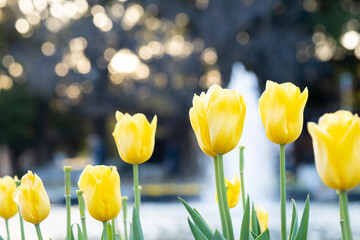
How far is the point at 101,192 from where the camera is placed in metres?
1.36

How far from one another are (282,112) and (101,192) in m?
0.44

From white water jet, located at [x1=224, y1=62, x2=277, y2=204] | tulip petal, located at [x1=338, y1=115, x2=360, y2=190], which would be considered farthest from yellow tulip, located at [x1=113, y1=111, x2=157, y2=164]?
white water jet, located at [x1=224, y1=62, x2=277, y2=204]

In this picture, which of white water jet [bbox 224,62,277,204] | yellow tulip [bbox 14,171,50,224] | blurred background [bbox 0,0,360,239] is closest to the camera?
yellow tulip [bbox 14,171,50,224]

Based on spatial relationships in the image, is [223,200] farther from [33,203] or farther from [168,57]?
[168,57]

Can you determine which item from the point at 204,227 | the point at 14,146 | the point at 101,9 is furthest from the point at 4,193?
the point at 14,146

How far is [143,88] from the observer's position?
20.2 metres

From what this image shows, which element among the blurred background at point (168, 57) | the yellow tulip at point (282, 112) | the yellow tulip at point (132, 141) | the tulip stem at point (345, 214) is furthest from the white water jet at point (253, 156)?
the tulip stem at point (345, 214)

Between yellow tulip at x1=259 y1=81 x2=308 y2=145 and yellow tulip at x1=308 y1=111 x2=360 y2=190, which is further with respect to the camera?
yellow tulip at x1=259 y1=81 x2=308 y2=145

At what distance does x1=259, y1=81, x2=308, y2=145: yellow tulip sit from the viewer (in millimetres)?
1276

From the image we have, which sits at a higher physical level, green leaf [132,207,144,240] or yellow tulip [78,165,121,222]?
yellow tulip [78,165,121,222]

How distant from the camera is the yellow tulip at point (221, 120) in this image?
49.5 inches

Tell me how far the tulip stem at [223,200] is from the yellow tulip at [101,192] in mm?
230

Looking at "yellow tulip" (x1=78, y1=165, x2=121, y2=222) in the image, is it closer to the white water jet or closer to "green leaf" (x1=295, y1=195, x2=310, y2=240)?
"green leaf" (x1=295, y1=195, x2=310, y2=240)

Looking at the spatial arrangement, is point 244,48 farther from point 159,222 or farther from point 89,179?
point 89,179
